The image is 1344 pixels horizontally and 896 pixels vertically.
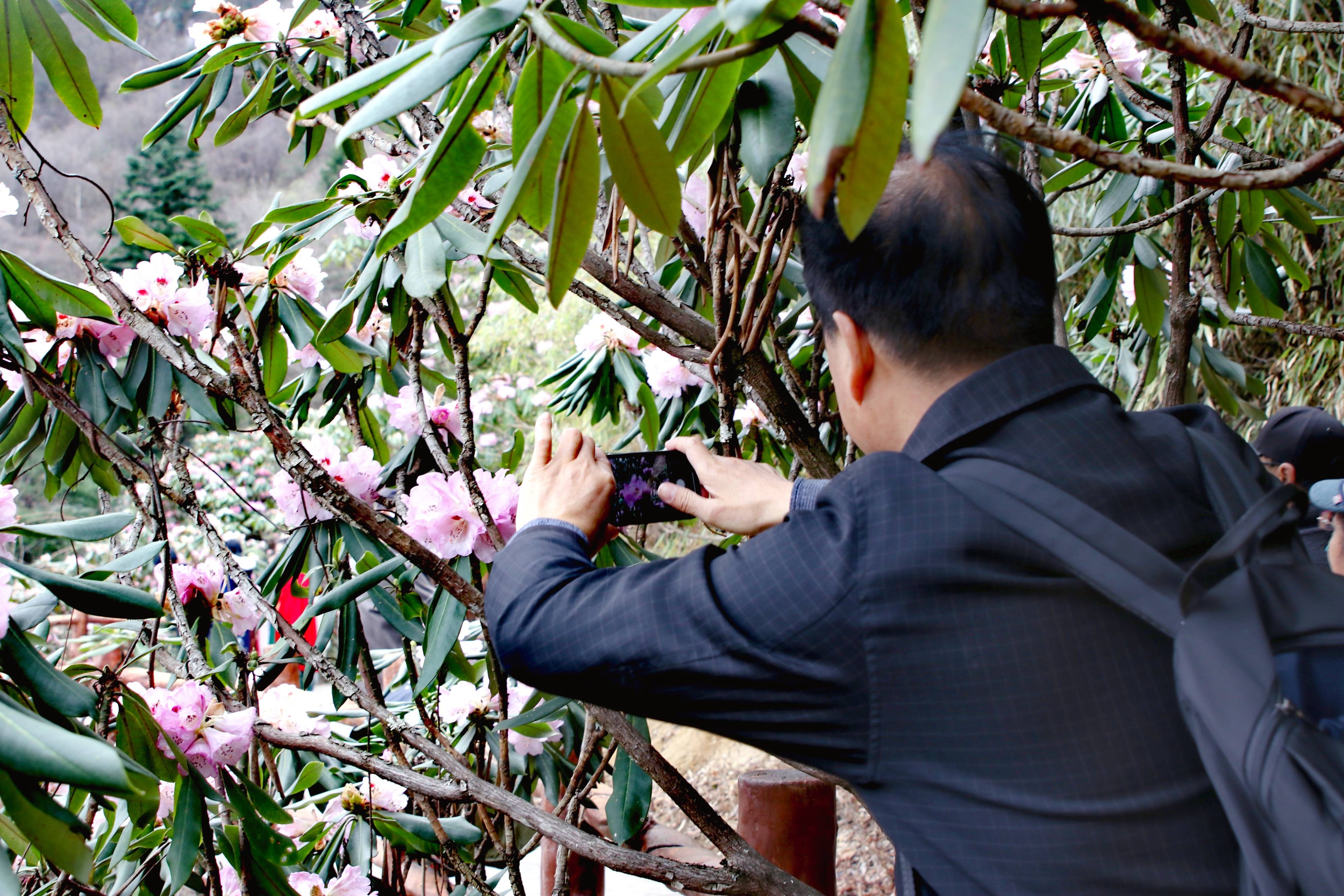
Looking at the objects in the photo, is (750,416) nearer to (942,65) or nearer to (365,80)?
(365,80)

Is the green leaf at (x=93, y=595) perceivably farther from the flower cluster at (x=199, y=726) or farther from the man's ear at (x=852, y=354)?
the man's ear at (x=852, y=354)

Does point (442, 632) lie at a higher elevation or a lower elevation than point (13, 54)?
lower

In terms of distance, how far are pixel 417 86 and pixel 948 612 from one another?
44 centimetres

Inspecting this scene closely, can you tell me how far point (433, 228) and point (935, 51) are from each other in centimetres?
76

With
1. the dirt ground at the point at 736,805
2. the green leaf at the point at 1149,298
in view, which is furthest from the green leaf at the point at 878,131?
the dirt ground at the point at 736,805

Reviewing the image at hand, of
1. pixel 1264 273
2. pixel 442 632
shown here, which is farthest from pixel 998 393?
pixel 1264 273

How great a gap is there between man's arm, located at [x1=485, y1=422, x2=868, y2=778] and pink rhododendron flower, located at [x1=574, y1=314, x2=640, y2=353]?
1048 mm

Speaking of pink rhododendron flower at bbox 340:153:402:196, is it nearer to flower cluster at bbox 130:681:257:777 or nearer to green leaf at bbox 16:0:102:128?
green leaf at bbox 16:0:102:128

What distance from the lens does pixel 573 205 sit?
22.8 inches

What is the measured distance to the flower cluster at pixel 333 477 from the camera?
4.03ft

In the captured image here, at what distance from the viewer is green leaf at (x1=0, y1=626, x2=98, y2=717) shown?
0.75 metres

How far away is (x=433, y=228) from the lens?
1.03 meters

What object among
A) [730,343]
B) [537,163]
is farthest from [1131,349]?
[537,163]

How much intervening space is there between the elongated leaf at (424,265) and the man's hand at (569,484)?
7.4 inches
